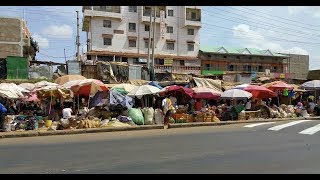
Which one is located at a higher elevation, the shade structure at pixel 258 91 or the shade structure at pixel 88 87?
the shade structure at pixel 88 87

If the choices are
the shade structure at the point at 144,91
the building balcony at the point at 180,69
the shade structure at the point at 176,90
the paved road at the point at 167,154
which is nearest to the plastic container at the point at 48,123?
the paved road at the point at 167,154

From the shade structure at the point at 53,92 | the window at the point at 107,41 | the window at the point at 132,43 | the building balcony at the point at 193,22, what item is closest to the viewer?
the shade structure at the point at 53,92

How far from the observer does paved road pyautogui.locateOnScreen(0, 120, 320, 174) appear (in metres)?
8.26

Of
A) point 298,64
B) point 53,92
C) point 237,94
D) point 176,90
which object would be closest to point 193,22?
point 298,64

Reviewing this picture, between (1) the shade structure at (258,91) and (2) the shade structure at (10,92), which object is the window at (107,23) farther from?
(2) the shade structure at (10,92)

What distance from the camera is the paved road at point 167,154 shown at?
826 centimetres

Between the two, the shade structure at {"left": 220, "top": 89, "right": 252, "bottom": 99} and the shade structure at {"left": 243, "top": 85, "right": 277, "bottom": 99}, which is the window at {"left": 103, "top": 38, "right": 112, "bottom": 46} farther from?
the shade structure at {"left": 220, "top": 89, "right": 252, "bottom": 99}

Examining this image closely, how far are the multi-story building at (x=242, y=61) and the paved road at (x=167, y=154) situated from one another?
42.2 m

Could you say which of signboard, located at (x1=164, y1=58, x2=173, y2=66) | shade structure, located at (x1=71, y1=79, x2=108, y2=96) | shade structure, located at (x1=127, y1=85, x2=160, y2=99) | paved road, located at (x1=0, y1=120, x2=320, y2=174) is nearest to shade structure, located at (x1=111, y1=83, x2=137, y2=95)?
shade structure, located at (x1=127, y1=85, x2=160, y2=99)

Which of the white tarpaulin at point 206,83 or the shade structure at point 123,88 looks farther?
the white tarpaulin at point 206,83

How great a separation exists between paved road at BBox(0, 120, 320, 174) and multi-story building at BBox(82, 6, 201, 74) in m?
39.1

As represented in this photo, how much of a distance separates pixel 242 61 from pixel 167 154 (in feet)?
172

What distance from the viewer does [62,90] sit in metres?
20.5

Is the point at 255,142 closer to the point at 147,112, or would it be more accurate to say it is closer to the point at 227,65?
the point at 147,112
